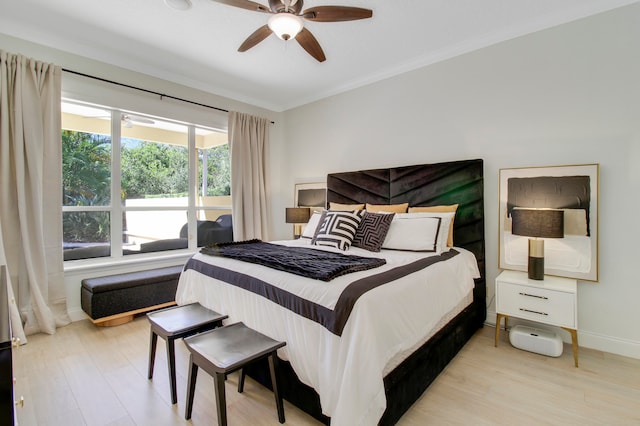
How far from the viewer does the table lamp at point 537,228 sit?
86.6 inches

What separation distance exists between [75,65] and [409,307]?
376 cm

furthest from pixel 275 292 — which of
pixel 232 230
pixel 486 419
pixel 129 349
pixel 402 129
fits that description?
pixel 232 230

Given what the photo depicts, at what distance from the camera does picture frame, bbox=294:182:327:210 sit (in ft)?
14.0

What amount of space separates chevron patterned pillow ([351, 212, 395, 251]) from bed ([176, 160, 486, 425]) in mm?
87

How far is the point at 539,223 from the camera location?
225cm

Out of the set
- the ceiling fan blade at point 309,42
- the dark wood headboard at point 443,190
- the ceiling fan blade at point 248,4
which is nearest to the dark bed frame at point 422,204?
the dark wood headboard at point 443,190

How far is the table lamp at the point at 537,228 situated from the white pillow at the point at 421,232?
1.78 ft

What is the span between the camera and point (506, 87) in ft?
9.13

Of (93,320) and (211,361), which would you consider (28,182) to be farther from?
(211,361)

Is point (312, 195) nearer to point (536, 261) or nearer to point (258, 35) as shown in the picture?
point (258, 35)

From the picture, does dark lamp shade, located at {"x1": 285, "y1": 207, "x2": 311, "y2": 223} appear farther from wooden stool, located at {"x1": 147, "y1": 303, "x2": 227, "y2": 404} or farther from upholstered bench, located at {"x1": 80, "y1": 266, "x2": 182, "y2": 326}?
wooden stool, located at {"x1": 147, "y1": 303, "x2": 227, "y2": 404}

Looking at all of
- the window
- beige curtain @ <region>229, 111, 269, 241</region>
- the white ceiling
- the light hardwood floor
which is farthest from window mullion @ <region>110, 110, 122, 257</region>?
beige curtain @ <region>229, 111, 269, 241</region>

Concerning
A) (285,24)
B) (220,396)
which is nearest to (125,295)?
(220,396)

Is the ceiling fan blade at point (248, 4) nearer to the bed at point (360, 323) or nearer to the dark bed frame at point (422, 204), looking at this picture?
the bed at point (360, 323)
